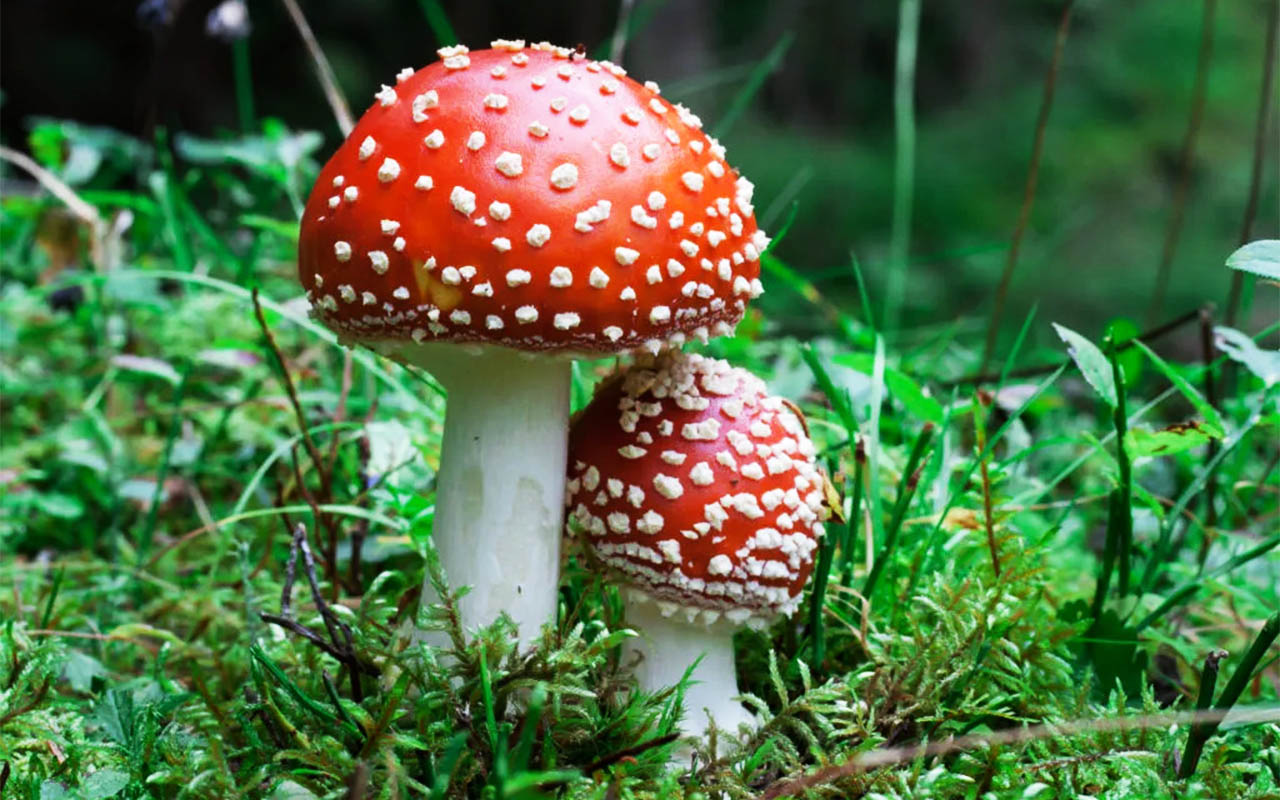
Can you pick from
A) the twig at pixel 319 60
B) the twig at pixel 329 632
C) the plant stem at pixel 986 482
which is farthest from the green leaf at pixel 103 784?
the twig at pixel 319 60

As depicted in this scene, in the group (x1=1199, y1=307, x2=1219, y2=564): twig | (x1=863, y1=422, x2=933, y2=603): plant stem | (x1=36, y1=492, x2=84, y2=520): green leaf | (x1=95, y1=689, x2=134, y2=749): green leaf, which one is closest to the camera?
(x1=95, y1=689, x2=134, y2=749): green leaf

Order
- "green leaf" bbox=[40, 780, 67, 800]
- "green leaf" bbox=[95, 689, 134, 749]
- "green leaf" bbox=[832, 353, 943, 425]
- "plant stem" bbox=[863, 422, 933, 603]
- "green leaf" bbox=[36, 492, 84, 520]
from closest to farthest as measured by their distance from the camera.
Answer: "green leaf" bbox=[40, 780, 67, 800] < "green leaf" bbox=[95, 689, 134, 749] < "plant stem" bbox=[863, 422, 933, 603] < "green leaf" bbox=[832, 353, 943, 425] < "green leaf" bbox=[36, 492, 84, 520]

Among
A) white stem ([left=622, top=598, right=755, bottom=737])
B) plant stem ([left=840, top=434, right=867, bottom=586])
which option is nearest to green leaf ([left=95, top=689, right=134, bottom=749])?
white stem ([left=622, top=598, right=755, bottom=737])

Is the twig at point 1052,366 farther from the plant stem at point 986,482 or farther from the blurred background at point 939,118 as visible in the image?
the blurred background at point 939,118

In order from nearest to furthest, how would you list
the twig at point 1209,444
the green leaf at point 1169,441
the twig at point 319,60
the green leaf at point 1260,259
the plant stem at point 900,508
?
the green leaf at point 1260,259
the green leaf at point 1169,441
the plant stem at point 900,508
the twig at point 1209,444
the twig at point 319,60

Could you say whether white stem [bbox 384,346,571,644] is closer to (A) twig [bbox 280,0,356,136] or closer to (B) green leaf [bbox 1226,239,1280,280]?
(B) green leaf [bbox 1226,239,1280,280]

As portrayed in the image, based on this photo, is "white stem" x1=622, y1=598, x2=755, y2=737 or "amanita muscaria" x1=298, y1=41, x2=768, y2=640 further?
"white stem" x1=622, y1=598, x2=755, y2=737

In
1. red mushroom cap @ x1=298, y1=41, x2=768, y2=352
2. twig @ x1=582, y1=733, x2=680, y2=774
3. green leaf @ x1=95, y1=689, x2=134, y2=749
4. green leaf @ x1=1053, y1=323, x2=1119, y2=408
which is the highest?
red mushroom cap @ x1=298, y1=41, x2=768, y2=352

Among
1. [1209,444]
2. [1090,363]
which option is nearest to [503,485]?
[1090,363]

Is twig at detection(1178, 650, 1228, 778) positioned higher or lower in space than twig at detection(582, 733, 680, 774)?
higher
